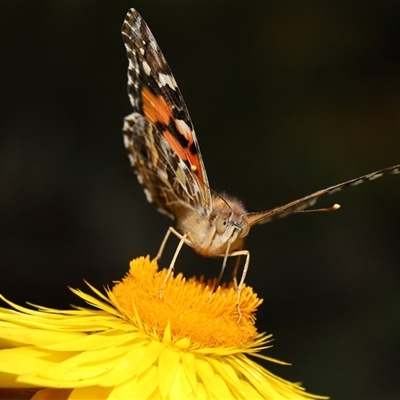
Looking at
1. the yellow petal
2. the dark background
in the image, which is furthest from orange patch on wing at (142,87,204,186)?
the dark background

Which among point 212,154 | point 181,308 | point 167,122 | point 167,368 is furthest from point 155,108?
point 212,154

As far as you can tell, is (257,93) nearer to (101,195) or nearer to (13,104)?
(101,195)

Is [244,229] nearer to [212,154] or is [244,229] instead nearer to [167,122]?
[167,122]

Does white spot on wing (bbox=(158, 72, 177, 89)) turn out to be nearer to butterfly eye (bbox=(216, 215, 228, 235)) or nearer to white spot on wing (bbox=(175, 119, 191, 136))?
white spot on wing (bbox=(175, 119, 191, 136))

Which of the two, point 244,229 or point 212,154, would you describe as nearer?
point 244,229

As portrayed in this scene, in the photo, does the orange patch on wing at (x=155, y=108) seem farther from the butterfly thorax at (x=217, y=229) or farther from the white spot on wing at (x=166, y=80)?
the butterfly thorax at (x=217, y=229)
